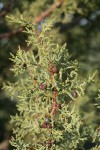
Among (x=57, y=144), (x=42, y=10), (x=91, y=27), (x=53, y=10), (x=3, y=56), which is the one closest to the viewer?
(x=57, y=144)

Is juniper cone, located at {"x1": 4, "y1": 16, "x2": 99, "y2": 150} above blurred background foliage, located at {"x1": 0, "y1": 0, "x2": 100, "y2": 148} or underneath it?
underneath

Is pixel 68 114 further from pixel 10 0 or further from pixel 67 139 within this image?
pixel 10 0

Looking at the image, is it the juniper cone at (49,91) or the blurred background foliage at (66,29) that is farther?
the blurred background foliage at (66,29)

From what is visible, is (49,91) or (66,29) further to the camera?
(66,29)

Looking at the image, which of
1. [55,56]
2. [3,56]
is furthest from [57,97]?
[3,56]

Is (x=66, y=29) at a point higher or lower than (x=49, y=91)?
higher

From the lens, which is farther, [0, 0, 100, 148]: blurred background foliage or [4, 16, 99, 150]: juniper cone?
[0, 0, 100, 148]: blurred background foliage

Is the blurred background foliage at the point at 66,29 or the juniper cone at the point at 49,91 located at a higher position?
the blurred background foliage at the point at 66,29

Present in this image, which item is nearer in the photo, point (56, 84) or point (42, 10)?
point (56, 84)
